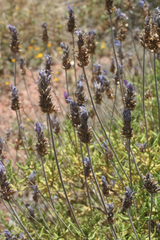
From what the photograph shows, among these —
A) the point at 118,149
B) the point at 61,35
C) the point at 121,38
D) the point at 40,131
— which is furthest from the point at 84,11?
the point at 40,131

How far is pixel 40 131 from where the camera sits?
6.19 feet

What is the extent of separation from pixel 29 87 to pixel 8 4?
3.75 meters

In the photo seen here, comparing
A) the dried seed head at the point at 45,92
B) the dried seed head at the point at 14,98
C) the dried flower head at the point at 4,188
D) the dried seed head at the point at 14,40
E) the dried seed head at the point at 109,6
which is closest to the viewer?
the dried seed head at the point at 45,92

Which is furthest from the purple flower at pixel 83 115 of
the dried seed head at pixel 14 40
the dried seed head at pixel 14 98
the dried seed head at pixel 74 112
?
the dried seed head at pixel 14 40

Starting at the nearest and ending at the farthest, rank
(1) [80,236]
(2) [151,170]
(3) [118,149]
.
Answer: (1) [80,236] < (2) [151,170] < (3) [118,149]

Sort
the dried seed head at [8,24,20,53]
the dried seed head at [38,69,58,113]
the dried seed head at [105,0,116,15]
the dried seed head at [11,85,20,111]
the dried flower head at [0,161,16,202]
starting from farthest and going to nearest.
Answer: the dried seed head at [8,24,20,53]
the dried seed head at [11,85,20,111]
the dried seed head at [105,0,116,15]
the dried flower head at [0,161,16,202]
the dried seed head at [38,69,58,113]

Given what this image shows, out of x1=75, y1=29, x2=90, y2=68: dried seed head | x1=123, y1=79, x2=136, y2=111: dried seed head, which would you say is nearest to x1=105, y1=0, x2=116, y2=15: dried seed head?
x1=75, y1=29, x2=90, y2=68: dried seed head

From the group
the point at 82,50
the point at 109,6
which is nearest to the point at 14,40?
the point at 109,6

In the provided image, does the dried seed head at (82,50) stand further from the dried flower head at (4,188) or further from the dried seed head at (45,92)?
the dried flower head at (4,188)

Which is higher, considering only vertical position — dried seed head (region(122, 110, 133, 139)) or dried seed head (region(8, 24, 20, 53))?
dried seed head (region(8, 24, 20, 53))

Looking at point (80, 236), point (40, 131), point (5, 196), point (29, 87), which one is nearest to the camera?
point (5, 196)

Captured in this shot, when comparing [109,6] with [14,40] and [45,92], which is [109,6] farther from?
[45,92]

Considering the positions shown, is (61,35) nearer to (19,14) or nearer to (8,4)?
(19,14)

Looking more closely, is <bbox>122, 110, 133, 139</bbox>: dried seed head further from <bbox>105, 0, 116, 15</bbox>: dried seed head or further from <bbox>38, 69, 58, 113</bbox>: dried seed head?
<bbox>105, 0, 116, 15</bbox>: dried seed head
